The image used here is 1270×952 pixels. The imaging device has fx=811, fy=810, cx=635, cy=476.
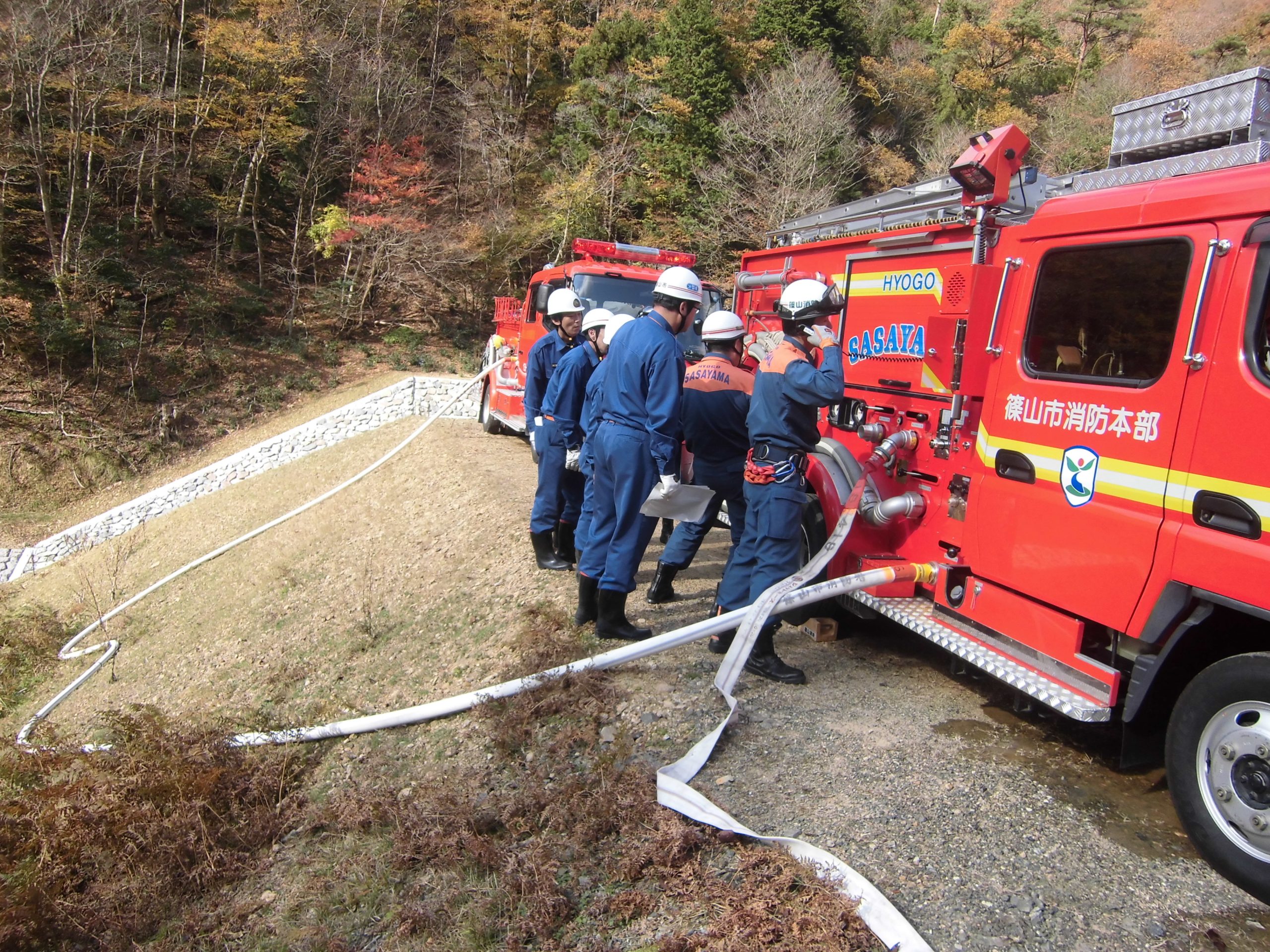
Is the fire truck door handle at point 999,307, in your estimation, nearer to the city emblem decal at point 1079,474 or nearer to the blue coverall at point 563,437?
the city emblem decal at point 1079,474

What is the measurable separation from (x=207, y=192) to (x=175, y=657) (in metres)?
18.8

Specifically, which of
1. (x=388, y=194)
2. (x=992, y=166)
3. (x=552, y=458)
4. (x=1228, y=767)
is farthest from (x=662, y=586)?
(x=388, y=194)

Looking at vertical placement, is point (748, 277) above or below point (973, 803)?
above

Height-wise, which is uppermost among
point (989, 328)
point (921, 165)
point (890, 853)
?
point (921, 165)

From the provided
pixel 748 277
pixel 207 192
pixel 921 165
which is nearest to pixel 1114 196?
pixel 748 277

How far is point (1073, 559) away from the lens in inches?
130

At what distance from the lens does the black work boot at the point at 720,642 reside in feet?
15.6

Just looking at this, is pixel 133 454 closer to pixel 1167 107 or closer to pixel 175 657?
pixel 175 657

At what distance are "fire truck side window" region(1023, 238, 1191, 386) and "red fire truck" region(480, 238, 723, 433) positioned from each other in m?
5.06

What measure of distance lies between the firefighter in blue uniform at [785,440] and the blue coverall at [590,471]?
0.96 meters

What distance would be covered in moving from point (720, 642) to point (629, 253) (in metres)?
6.78

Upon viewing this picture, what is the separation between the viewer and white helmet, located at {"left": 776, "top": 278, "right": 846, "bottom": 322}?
4270 millimetres

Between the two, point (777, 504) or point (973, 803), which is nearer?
point (973, 803)

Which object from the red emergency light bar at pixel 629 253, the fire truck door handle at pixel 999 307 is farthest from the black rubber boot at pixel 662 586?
the red emergency light bar at pixel 629 253
